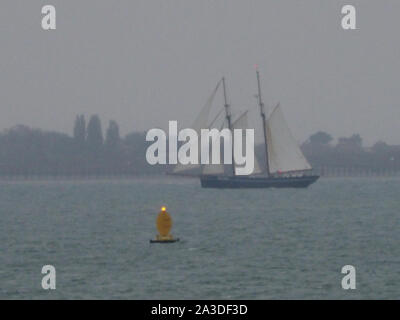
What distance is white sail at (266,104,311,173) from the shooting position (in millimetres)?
129250

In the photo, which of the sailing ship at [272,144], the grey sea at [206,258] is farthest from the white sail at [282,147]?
the grey sea at [206,258]

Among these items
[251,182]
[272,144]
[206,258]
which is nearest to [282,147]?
[272,144]

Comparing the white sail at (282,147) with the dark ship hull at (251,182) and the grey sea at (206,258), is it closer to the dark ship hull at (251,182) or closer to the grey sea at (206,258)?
the dark ship hull at (251,182)

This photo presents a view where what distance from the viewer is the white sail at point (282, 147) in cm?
12925

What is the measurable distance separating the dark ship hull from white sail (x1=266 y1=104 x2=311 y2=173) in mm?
18159

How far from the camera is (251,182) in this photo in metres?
154

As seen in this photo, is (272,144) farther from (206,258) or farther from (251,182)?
(206,258)

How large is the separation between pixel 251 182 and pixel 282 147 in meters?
24.6

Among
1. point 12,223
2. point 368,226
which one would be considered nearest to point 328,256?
point 368,226

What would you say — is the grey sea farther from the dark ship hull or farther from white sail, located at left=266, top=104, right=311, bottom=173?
the dark ship hull

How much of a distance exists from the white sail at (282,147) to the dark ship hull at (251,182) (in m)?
18.2
